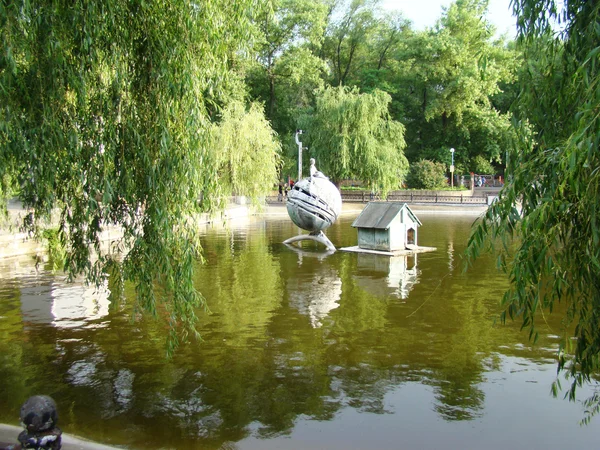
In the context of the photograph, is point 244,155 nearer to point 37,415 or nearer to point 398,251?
point 398,251

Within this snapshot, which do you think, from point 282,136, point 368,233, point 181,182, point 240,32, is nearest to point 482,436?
point 181,182

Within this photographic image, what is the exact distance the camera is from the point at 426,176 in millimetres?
49688

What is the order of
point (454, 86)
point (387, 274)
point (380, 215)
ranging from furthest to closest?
point (454, 86) → point (380, 215) → point (387, 274)

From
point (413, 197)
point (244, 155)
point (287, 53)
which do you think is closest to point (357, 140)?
point (413, 197)

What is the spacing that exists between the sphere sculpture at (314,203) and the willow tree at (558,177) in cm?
1491

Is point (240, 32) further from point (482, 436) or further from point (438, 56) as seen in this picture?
point (438, 56)

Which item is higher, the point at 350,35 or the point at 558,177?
the point at 350,35

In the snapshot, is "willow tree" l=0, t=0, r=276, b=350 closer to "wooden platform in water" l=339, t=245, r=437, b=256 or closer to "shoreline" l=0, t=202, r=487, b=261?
"wooden platform in water" l=339, t=245, r=437, b=256

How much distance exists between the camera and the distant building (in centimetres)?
2000

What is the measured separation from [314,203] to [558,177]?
16168mm

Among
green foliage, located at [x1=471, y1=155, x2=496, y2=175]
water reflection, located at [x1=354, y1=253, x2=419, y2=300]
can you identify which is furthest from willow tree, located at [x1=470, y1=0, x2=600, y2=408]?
green foliage, located at [x1=471, y1=155, x2=496, y2=175]

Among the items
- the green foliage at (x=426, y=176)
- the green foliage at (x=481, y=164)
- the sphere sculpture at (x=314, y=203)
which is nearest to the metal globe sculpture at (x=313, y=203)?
the sphere sculpture at (x=314, y=203)

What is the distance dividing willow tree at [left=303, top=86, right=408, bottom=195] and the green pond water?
28501 mm

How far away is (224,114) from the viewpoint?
103 ft
